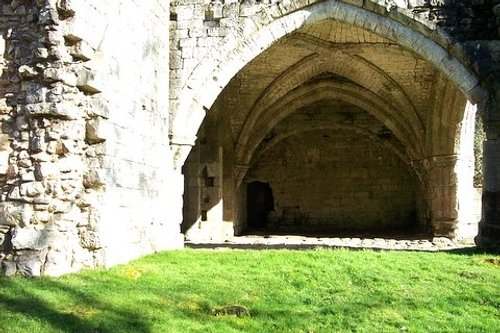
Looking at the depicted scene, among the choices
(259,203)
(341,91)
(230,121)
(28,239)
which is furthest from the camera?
(259,203)

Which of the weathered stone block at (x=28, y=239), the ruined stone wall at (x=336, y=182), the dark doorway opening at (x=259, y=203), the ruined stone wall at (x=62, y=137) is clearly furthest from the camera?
the dark doorway opening at (x=259, y=203)

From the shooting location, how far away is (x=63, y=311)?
3.50m

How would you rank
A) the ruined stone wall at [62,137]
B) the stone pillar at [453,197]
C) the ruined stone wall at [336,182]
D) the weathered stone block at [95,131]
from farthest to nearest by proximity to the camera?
1. the ruined stone wall at [336,182]
2. the stone pillar at [453,197]
3. the weathered stone block at [95,131]
4. the ruined stone wall at [62,137]

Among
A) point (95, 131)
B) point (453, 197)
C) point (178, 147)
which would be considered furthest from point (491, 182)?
point (95, 131)

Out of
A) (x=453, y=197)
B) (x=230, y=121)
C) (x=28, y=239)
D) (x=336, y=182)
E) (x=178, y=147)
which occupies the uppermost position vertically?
(x=230, y=121)

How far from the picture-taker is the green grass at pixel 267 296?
11.5 ft

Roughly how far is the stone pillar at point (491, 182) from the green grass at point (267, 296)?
3.03 feet

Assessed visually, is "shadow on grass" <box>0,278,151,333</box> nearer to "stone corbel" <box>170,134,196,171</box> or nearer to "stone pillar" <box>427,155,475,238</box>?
"stone corbel" <box>170,134,196,171</box>

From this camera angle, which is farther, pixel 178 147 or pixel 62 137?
pixel 178 147

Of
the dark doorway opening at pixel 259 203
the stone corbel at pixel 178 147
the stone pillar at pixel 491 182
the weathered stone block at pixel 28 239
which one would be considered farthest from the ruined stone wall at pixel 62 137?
the dark doorway opening at pixel 259 203

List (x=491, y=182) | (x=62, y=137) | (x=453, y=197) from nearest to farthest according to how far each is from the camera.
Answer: (x=62, y=137)
(x=491, y=182)
(x=453, y=197)

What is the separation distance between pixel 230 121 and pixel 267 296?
7388 mm

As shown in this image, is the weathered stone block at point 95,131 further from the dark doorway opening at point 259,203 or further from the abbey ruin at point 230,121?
the dark doorway opening at point 259,203

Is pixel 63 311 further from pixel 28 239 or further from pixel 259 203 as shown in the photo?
pixel 259 203
